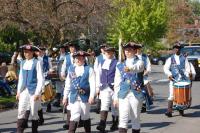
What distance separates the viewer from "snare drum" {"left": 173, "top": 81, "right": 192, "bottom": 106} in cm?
1278

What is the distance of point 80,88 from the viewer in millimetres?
9391

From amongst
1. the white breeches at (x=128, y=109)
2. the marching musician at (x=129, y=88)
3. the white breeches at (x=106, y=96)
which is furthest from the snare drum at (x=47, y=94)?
the white breeches at (x=128, y=109)

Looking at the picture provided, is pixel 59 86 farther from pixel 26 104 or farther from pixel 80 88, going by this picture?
pixel 80 88

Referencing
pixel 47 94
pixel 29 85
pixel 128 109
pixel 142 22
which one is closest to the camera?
pixel 128 109

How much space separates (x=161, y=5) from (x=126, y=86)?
30525mm

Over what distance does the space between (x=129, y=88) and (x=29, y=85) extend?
2086 mm

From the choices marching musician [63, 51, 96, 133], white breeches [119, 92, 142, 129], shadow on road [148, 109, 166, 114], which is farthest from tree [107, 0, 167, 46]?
white breeches [119, 92, 142, 129]

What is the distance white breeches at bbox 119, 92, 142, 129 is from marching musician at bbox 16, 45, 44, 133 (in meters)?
1.78

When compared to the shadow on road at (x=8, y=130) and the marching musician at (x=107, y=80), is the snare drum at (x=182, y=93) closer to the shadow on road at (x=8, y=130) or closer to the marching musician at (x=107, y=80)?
the marching musician at (x=107, y=80)

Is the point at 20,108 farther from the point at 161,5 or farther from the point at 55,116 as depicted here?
the point at 161,5

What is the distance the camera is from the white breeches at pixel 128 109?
8805 mm

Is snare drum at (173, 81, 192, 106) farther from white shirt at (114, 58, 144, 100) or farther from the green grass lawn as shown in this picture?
the green grass lawn

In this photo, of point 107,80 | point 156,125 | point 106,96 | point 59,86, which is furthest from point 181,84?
point 59,86

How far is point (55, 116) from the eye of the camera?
521 inches
